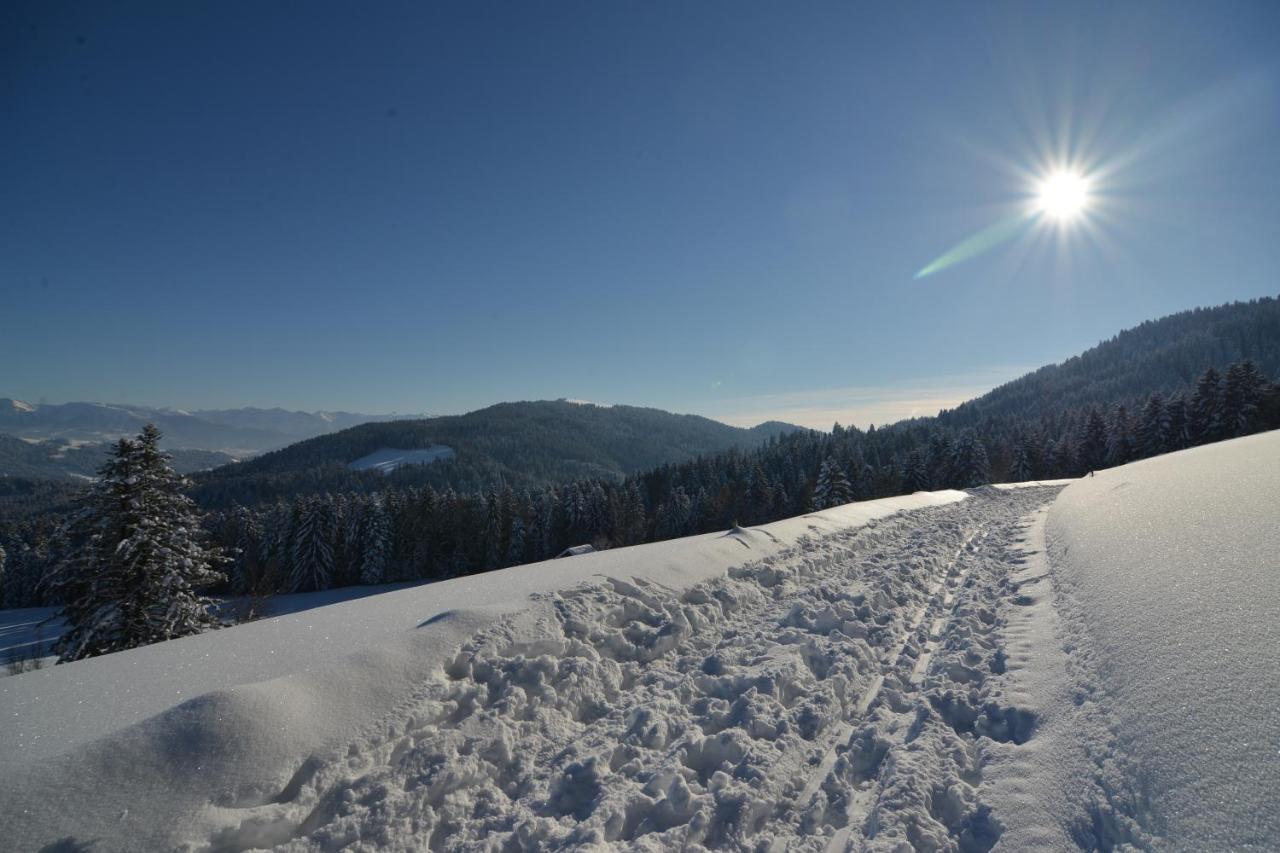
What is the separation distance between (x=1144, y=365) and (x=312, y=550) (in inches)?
A: 7688

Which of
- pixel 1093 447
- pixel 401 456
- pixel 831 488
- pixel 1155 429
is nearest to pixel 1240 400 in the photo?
pixel 1155 429

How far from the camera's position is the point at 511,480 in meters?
151

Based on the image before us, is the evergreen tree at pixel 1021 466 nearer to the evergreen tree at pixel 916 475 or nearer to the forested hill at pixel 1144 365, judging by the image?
the evergreen tree at pixel 916 475

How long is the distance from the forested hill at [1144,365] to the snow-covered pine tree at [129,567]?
118 metres

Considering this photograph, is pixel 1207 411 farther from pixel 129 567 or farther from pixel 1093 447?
pixel 129 567

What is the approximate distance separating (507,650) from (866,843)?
3349 millimetres

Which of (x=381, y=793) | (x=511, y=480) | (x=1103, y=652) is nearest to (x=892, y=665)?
(x=1103, y=652)

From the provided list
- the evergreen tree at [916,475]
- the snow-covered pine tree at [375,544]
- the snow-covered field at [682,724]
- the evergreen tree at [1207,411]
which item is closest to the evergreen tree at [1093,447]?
the evergreen tree at [1207,411]

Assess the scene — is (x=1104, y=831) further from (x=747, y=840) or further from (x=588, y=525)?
(x=588, y=525)

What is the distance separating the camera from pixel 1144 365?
135750mm

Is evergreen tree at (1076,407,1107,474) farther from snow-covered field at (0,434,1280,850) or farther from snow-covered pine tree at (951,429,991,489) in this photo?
snow-covered field at (0,434,1280,850)

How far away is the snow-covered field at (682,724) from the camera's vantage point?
2.93 m

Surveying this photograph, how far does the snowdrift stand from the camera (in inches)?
113

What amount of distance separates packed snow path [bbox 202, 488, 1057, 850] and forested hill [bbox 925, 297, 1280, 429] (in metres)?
116
